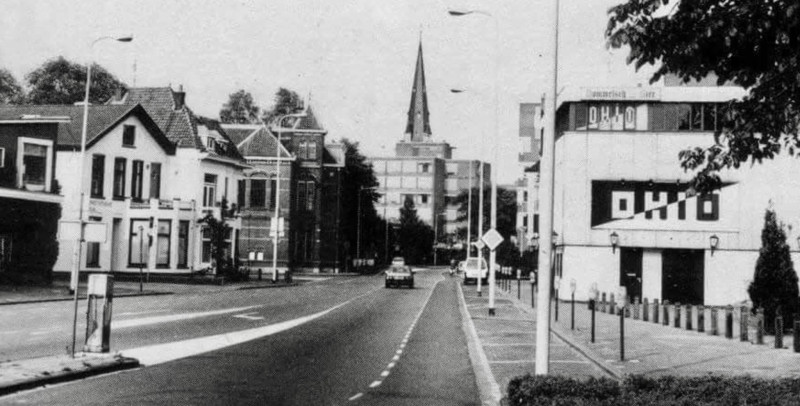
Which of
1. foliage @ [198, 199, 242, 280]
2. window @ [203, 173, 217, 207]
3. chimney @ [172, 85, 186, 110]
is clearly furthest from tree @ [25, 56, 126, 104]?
foliage @ [198, 199, 242, 280]

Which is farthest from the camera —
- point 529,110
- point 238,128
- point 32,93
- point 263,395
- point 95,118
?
point 529,110

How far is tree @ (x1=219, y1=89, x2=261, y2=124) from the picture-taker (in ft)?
314

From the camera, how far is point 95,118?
5500 cm

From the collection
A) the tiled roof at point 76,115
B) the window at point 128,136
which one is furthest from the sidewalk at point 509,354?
the window at point 128,136

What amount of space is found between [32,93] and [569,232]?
48.6 meters

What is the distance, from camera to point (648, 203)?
1693 inches

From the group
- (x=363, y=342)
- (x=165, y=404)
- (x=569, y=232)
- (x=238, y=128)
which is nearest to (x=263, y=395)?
(x=165, y=404)

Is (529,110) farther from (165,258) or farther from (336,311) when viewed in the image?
(336,311)

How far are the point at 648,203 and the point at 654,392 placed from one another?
111 feet

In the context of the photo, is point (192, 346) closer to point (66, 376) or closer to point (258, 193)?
point (66, 376)

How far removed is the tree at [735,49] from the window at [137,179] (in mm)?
49945

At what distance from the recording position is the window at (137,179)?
5722 centimetres

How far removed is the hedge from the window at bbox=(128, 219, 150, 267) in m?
48.2

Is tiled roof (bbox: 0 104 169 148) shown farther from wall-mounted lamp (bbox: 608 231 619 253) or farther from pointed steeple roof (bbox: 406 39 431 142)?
pointed steeple roof (bbox: 406 39 431 142)
